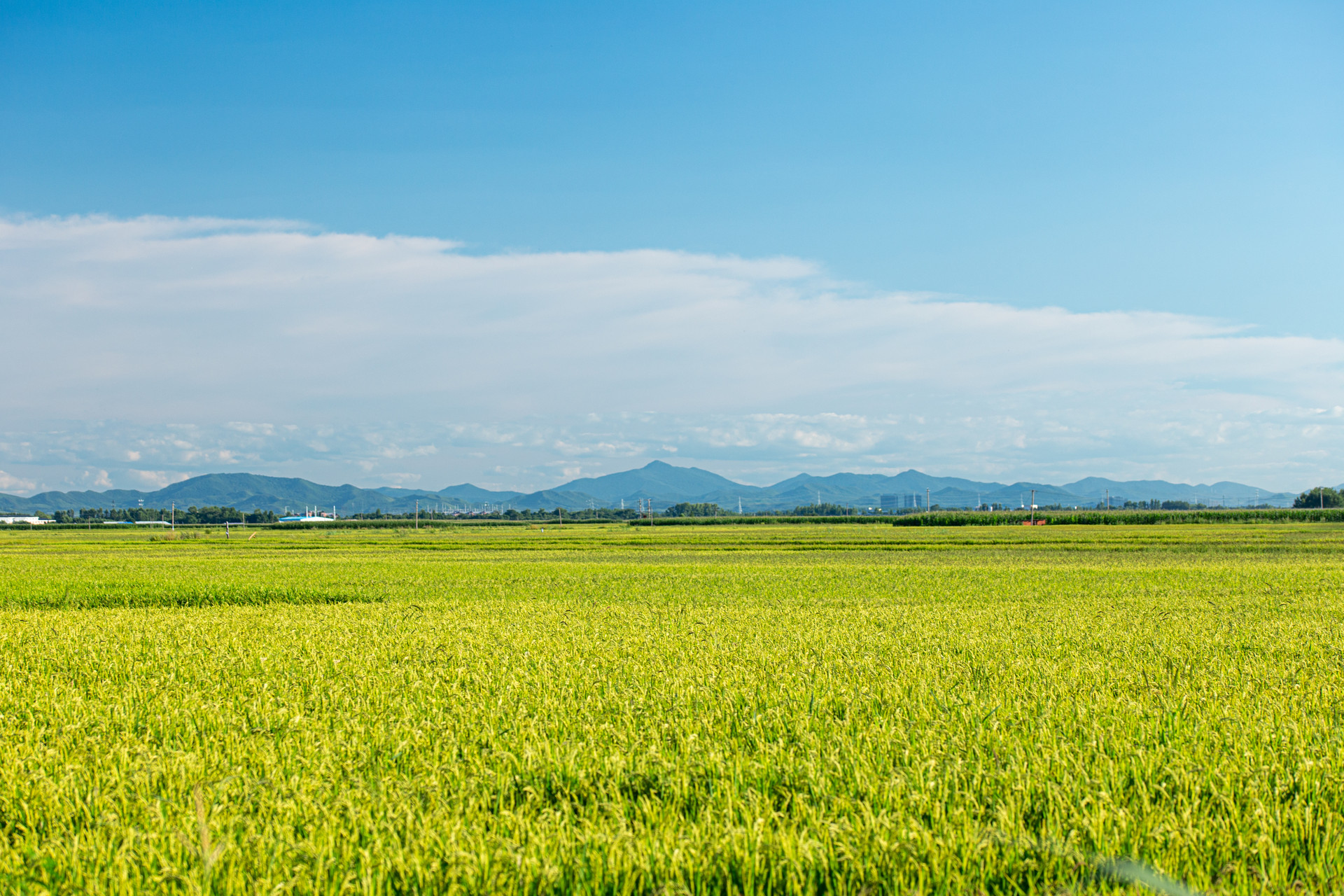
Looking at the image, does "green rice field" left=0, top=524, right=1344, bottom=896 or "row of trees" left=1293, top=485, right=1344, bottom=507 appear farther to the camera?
"row of trees" left=1293, top=485, right=1344, bottom=507

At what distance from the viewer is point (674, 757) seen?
499cm

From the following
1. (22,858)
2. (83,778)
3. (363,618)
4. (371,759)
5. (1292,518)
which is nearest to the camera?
(22,858)

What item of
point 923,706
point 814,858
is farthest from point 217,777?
point 923,706

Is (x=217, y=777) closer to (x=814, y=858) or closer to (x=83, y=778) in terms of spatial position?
(x=83, y=778)

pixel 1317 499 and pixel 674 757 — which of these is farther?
pixel 1317 499

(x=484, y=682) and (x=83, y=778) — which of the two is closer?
(x=83, y=778)

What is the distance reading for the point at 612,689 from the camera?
23.3 ft

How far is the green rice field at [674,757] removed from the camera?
3531 millimetres

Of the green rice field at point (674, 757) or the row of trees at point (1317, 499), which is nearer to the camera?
the green rice field at point (674, 757)

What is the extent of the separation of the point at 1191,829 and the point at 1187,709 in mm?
3133

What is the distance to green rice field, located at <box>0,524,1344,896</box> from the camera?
11.6ft

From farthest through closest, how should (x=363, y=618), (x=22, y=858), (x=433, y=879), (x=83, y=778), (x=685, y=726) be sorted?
(x=363, y=618) < (x=685, y=726) < (x=83, y=778) < (x=22, y=858) < (x=433, y=879)

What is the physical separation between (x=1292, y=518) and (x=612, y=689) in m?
→ 140

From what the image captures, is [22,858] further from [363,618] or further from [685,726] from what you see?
[363,618]
